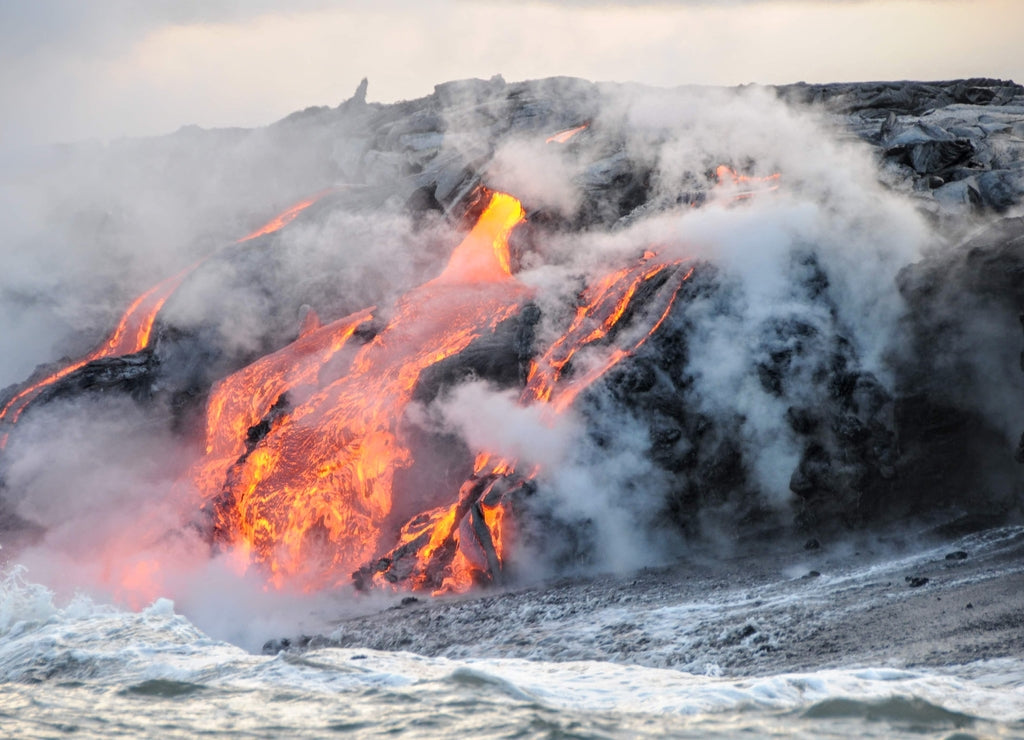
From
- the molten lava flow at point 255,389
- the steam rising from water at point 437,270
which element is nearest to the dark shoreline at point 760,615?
the steam rising from water at point 437,270

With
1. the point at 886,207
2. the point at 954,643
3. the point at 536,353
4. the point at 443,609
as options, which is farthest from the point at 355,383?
the point at 954,643

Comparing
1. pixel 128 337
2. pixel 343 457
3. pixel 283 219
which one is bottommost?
pixel 343 457

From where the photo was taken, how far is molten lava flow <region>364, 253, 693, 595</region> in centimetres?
2042

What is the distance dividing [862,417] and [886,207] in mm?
4713

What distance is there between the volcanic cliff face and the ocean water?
21.9ft

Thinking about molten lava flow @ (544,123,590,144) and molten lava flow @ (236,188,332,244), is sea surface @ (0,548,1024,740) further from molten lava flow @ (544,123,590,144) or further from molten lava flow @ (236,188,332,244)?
molten lava flow @ (236,188,332,244)

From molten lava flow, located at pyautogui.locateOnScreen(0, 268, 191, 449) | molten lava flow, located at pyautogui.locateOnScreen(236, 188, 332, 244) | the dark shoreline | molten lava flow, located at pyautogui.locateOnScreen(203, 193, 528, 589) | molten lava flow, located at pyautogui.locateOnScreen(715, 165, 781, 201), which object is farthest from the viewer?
molten lava flow, located at pyautogui.locateOnScreen(236, 188, 332, 244)

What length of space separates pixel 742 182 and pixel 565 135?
20.5 feet

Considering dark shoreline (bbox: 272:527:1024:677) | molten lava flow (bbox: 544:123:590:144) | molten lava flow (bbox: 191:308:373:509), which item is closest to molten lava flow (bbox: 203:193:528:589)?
molten lava flow (bbox: 191:308:373:509)

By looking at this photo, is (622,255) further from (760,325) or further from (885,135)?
(885,135)

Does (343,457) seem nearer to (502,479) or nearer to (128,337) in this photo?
(502,479)

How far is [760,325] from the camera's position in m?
21.6

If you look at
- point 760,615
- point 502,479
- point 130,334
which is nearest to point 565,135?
point 502,479

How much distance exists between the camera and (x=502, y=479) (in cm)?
2098
